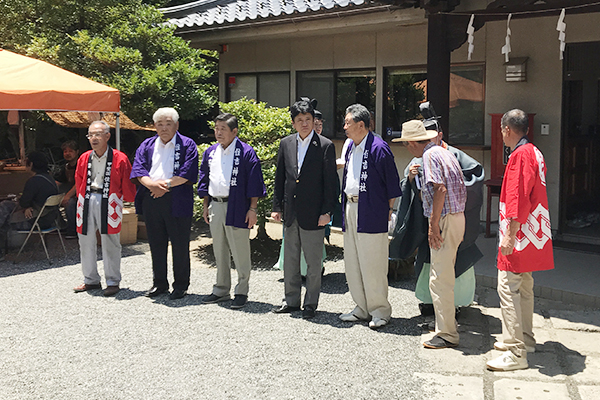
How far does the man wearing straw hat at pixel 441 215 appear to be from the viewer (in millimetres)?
4766

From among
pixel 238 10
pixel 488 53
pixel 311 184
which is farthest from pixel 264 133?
pixel 238 10

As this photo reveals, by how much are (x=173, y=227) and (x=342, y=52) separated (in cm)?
538

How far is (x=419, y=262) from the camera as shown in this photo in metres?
5.49

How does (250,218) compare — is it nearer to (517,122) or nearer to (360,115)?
(360,115)

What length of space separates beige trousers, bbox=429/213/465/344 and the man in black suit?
1210 mm

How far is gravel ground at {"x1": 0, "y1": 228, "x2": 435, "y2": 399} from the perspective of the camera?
419cm

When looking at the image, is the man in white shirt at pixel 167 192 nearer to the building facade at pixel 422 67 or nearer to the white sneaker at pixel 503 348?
the building facade at pixel 422 67

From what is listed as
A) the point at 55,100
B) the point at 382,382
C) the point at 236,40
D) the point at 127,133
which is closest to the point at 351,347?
the point at 382,382

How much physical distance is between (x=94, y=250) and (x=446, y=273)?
4.02 metres

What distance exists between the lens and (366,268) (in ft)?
17.7

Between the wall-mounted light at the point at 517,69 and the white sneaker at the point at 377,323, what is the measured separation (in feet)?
15.4

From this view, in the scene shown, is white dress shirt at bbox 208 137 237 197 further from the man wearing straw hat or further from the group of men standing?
the man wearing straw hat

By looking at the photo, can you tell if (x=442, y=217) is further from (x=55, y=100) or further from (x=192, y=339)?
(x=55, y=100)

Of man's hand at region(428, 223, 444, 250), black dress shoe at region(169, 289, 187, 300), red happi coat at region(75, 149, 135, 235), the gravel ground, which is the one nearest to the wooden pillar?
the gravel ground
